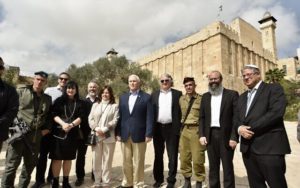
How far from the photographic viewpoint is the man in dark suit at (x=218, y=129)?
3.59 metres

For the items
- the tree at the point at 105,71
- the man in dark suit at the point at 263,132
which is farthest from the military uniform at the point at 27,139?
the tree at the point at 105,71

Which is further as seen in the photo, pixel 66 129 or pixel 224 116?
pixel 66 129

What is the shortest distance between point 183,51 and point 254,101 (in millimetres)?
32455

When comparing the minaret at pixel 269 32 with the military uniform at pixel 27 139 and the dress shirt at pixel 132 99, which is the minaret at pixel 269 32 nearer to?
the dress shirt at pixel 132 99

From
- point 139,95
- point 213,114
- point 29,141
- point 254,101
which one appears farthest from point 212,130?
point 29,141

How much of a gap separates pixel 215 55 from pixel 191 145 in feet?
90.3

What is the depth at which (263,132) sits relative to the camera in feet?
9.60

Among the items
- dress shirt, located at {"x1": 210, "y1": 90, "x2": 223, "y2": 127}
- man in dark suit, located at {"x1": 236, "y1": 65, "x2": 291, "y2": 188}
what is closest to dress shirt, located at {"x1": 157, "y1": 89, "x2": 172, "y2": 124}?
dress shirt, located at {"x1": 210, "y1": 90, "x2": 223, "y2": 127}

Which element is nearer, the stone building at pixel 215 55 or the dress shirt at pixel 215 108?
the dress shirt at pixel 215 108

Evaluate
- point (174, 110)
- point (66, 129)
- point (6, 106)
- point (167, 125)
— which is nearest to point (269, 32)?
point (174, 110)

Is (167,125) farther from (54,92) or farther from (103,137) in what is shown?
(54,92)

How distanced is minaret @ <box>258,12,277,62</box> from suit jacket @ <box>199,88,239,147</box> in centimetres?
4346

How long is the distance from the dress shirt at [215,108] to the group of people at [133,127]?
1cm

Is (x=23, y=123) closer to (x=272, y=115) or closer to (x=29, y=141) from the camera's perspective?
(x=29, y=141)
